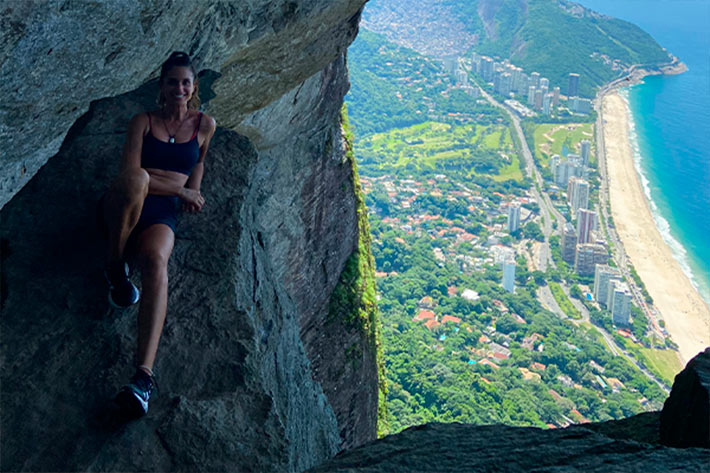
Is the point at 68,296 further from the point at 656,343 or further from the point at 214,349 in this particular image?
the point at 656,343

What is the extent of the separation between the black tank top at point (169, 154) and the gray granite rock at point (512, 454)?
7.38ft

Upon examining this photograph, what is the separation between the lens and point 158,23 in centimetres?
464

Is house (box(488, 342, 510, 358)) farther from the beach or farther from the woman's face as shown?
the woman's face

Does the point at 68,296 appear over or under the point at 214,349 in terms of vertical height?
over

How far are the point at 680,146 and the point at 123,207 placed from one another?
54.9m

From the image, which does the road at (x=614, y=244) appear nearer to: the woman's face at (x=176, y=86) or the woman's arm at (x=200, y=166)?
the woman's arm at (x=200, y=166)

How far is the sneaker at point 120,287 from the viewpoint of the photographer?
4.16 meters

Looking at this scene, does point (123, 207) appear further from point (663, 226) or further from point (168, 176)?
point (663, 226)

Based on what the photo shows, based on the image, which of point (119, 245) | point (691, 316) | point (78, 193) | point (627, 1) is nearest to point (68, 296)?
point (119, 245)

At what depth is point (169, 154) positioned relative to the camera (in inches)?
183

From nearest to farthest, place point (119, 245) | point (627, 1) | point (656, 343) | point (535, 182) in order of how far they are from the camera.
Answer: point (119, 245)
point (656, 343)
point (535, 182)
point (627, 1)

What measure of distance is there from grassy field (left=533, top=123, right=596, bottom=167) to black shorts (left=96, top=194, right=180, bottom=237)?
46.8m

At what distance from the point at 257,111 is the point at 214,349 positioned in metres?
4.51

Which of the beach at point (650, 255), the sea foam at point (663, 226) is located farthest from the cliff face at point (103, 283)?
the sea foam at point (663, 226)
